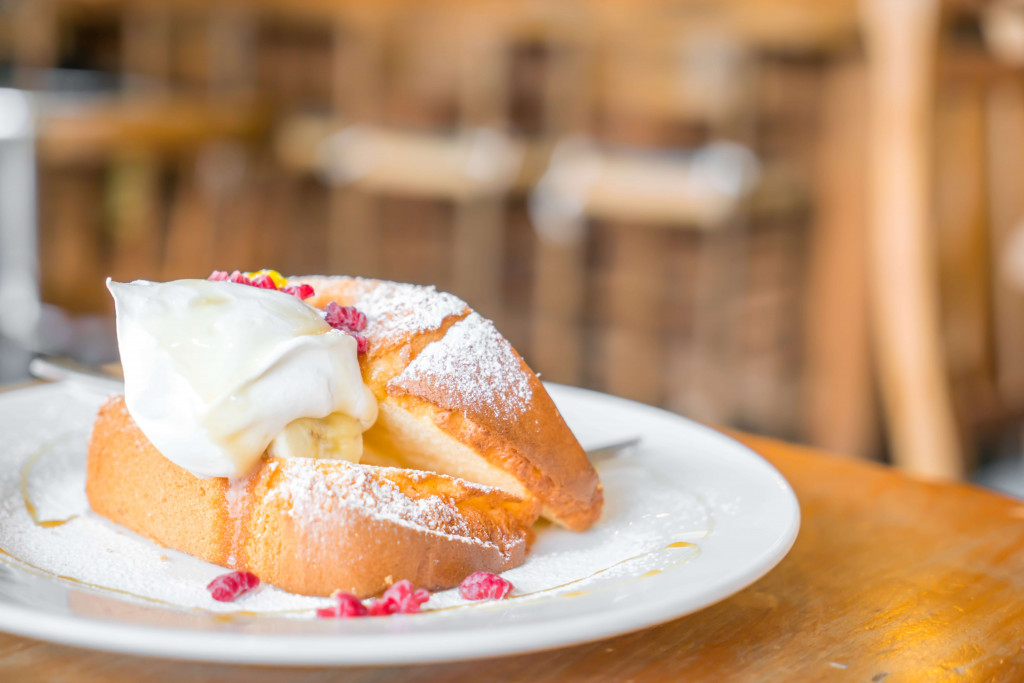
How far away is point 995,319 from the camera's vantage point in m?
2.14

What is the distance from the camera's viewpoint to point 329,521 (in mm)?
624

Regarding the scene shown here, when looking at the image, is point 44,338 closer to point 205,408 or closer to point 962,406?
point 962,406

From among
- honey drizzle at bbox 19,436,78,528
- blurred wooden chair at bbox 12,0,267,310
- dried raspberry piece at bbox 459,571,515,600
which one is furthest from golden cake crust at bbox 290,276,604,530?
blurred wooden chair at bbox 12,0,267,310

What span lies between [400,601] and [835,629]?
275 mm

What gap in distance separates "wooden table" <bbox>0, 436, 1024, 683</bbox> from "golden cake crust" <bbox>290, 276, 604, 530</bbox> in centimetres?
14

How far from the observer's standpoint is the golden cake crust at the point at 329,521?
624 millimetres

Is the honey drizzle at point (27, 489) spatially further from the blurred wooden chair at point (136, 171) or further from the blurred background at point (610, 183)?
the blurred wooden chair at point (136, 171)

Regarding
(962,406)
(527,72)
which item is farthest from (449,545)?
(527,72)

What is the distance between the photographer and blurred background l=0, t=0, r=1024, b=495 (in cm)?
189

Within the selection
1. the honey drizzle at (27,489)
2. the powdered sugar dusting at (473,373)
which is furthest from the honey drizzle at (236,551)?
the powdered sugar dusting at (473,373)

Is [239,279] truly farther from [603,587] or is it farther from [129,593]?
[603,587]

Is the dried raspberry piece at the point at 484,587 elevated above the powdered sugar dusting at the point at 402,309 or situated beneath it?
situated beneath

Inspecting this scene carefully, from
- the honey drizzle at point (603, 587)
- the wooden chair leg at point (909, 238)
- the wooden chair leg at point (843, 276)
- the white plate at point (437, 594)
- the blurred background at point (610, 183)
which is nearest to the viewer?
the white plate at point (437, 594)

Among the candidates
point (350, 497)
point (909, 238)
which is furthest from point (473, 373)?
→ point (909, 238)
